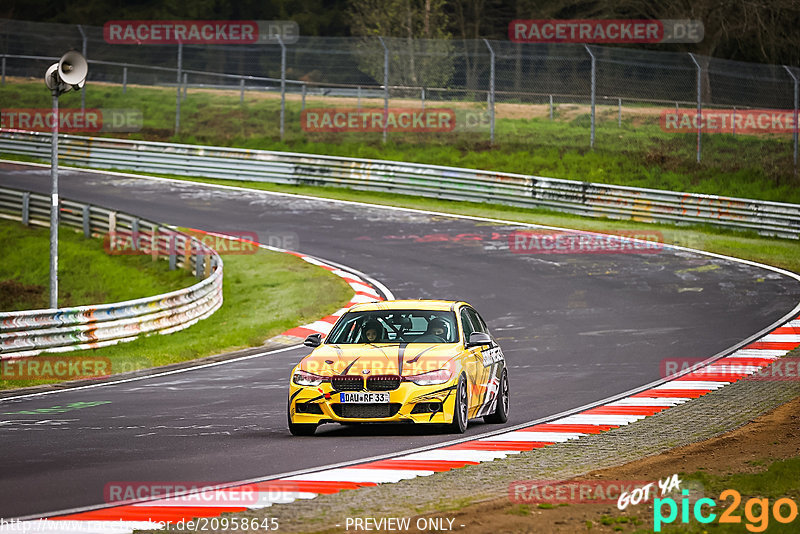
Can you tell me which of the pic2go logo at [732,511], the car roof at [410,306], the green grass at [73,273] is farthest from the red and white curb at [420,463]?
the green grass at [73,273]

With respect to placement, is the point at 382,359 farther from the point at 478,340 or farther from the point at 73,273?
the point at 73,273

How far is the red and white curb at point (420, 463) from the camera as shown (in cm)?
768

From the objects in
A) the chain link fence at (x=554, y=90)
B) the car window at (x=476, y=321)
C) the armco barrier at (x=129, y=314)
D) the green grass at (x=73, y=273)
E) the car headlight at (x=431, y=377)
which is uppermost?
the chain link fence at (x=554, y=90)

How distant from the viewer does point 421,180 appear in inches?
1362

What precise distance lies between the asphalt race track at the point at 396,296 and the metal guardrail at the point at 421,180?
2.41 metres

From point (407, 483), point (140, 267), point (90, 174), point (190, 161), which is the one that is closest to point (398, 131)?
point (190, 161)

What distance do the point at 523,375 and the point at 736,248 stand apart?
13.0 metres

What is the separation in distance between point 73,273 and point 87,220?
8.92 ft

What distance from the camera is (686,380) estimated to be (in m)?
14.7

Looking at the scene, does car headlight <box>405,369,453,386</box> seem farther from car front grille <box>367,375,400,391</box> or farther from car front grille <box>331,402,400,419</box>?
car front grille <box>331,402,400,419</box>

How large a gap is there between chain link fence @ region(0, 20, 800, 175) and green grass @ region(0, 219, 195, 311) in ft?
29.8

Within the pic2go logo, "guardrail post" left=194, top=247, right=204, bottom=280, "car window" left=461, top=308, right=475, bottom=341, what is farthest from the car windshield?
"guardrail post" left=194, top=247, right=204, bottom=280

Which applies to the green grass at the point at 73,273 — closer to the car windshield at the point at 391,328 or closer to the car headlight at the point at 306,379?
the car windshield at the point at 391,328

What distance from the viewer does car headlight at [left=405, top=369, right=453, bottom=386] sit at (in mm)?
10891
